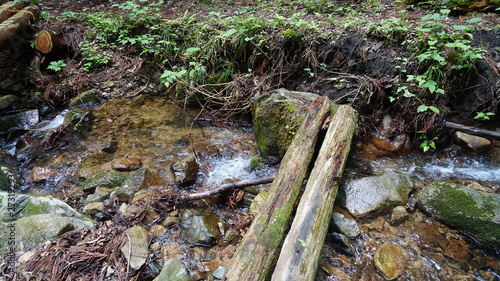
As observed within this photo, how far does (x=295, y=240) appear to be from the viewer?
2043mm

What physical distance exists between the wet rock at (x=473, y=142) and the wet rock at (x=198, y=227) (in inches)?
153

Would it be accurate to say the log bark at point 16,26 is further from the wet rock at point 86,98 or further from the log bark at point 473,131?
the log bark at point 473,131

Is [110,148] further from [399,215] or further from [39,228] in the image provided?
[399,215]

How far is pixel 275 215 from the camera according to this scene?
2.27 m

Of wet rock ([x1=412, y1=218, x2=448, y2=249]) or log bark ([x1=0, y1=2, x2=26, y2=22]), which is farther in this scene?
log bark ([x1=0, y1=2, x2=26, y2=22])

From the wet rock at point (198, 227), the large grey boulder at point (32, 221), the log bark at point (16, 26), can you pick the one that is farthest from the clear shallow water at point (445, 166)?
the log bark at point (16, 26)

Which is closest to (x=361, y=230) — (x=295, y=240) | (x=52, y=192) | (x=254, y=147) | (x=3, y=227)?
(x=295, y=240)

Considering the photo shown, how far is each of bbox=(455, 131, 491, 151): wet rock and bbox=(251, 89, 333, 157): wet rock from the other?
2.32 meters

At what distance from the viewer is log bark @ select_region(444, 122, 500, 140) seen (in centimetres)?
352

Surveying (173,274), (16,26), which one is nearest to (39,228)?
Answer: (173,274)

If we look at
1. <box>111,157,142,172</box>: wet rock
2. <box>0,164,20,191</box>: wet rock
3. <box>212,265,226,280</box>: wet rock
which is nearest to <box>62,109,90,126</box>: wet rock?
<box>0,164,20,191</box>: wet rock

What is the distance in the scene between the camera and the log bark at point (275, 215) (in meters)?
1.84

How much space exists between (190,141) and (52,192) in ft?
7.12

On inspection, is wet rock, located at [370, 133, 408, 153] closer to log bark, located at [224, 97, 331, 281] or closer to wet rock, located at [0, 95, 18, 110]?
log bark, located at [224, 97, 331, 281]
